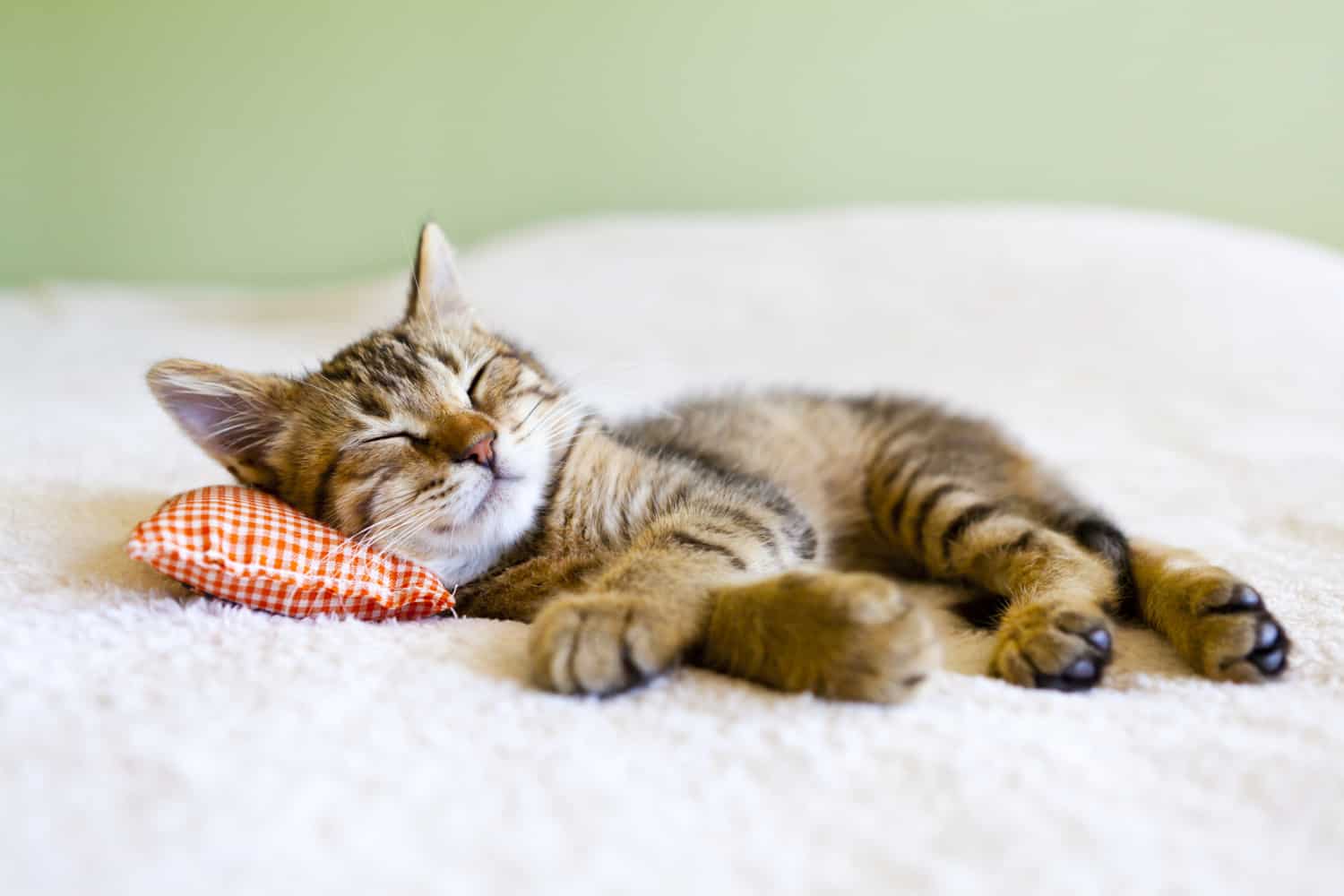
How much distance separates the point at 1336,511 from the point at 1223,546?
0.25 meters

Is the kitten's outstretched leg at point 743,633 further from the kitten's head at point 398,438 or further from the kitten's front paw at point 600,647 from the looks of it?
the kitten's head at point 398,438

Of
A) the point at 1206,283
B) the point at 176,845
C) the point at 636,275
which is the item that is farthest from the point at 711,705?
the point at 1206,283

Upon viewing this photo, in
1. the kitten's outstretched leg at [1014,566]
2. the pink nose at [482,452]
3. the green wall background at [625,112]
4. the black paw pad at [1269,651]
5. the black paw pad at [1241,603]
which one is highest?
the green wall background at [625,112]

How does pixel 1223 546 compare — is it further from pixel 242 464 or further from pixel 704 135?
pixel 704 135

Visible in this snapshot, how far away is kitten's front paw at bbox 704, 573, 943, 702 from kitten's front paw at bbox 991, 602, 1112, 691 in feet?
0.60

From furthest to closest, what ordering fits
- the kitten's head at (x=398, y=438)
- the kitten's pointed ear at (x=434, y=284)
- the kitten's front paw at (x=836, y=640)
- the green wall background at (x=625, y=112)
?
1. the green wall background at (x=625, y=112)
2. the kitten's pointed ear at (x=434, y=284)
3. the kitten's head at (x=398, y=438)
4. the kitten's front paw at (x=836, y=640)

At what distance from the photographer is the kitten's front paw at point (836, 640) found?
85 cm

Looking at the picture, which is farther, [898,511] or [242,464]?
[898,511]

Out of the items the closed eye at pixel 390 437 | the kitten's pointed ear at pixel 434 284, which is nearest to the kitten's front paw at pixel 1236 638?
the closed eye at pixel 390 437

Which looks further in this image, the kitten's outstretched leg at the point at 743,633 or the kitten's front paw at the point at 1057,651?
the kitten's front paw at the point at 1057,651

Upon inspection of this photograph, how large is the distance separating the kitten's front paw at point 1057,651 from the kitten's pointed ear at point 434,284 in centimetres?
92

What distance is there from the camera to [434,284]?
1463 millimetres

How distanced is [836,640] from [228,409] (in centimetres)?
85

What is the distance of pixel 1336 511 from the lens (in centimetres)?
152
